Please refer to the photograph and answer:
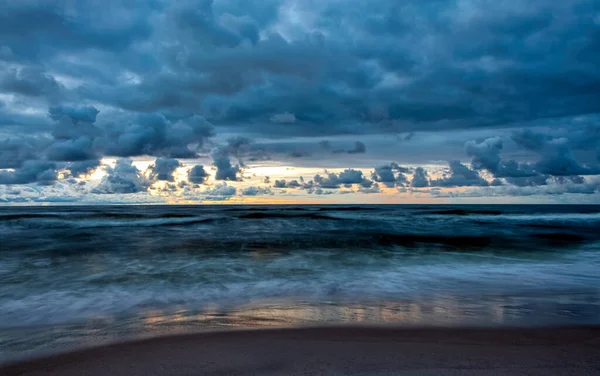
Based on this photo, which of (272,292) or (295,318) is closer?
(295,318)

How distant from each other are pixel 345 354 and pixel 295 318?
179 centimetres

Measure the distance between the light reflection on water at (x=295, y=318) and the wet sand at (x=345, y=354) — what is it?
0.39 metres

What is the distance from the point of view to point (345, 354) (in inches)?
177

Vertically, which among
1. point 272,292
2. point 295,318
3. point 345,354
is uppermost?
point 345,354

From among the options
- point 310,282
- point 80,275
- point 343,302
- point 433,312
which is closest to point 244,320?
point 343,302

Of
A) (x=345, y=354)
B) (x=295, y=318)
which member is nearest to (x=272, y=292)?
(x=295, y=318)

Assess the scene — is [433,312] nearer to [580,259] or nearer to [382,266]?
[382,266]

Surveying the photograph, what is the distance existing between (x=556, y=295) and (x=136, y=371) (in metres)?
7.93

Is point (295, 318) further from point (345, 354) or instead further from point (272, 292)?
point (272, 292)

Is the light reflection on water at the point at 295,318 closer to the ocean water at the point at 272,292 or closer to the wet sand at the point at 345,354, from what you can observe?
the ocean water at the point at 272,292

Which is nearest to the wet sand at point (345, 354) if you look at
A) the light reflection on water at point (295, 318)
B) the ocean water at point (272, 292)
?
the light reflection on water at point (295, 318)

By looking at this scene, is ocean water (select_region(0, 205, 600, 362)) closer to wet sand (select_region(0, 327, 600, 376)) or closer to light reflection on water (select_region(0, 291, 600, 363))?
light reflection on water (select_region(0, 291, 600, 363))

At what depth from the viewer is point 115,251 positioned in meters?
17.4

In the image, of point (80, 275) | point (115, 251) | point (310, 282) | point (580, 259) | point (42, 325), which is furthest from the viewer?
point (115, 251)
